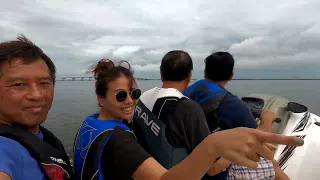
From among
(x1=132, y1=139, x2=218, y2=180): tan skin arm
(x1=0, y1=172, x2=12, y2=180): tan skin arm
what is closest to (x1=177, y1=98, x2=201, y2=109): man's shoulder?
(x1=132, y1=139, x2=218, y2=180): tan skin arm

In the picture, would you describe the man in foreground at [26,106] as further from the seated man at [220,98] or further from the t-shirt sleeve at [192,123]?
the seated man at [220,98]

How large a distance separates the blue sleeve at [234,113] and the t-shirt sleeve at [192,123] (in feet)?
2.57

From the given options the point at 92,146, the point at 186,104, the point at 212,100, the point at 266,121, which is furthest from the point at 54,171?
the point at 212,100

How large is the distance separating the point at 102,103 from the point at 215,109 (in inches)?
74.8

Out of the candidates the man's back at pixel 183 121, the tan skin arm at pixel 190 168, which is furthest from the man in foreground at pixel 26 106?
the man's back at pixel 183 121

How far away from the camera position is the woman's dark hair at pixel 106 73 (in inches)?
112

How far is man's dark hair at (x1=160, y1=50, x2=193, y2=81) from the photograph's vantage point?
3.68 metres

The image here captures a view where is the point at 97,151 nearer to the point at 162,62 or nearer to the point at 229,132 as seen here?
the point at 229,132

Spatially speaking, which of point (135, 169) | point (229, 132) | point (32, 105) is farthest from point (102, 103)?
point (229, 132)

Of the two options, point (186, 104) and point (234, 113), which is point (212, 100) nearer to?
point (234, 113)

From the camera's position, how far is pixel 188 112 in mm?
3273

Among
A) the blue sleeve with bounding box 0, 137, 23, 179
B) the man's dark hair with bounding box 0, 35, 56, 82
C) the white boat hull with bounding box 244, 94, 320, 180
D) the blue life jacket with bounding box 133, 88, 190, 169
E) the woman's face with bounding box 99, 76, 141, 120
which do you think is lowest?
the white boat hull with bounding box 244, 94, 320, 180

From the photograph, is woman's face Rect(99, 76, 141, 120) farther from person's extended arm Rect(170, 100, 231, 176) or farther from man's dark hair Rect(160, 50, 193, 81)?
man's dark hair Rect(160, 50, 193, 81)

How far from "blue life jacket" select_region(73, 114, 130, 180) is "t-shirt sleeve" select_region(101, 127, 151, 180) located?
0.17ft
